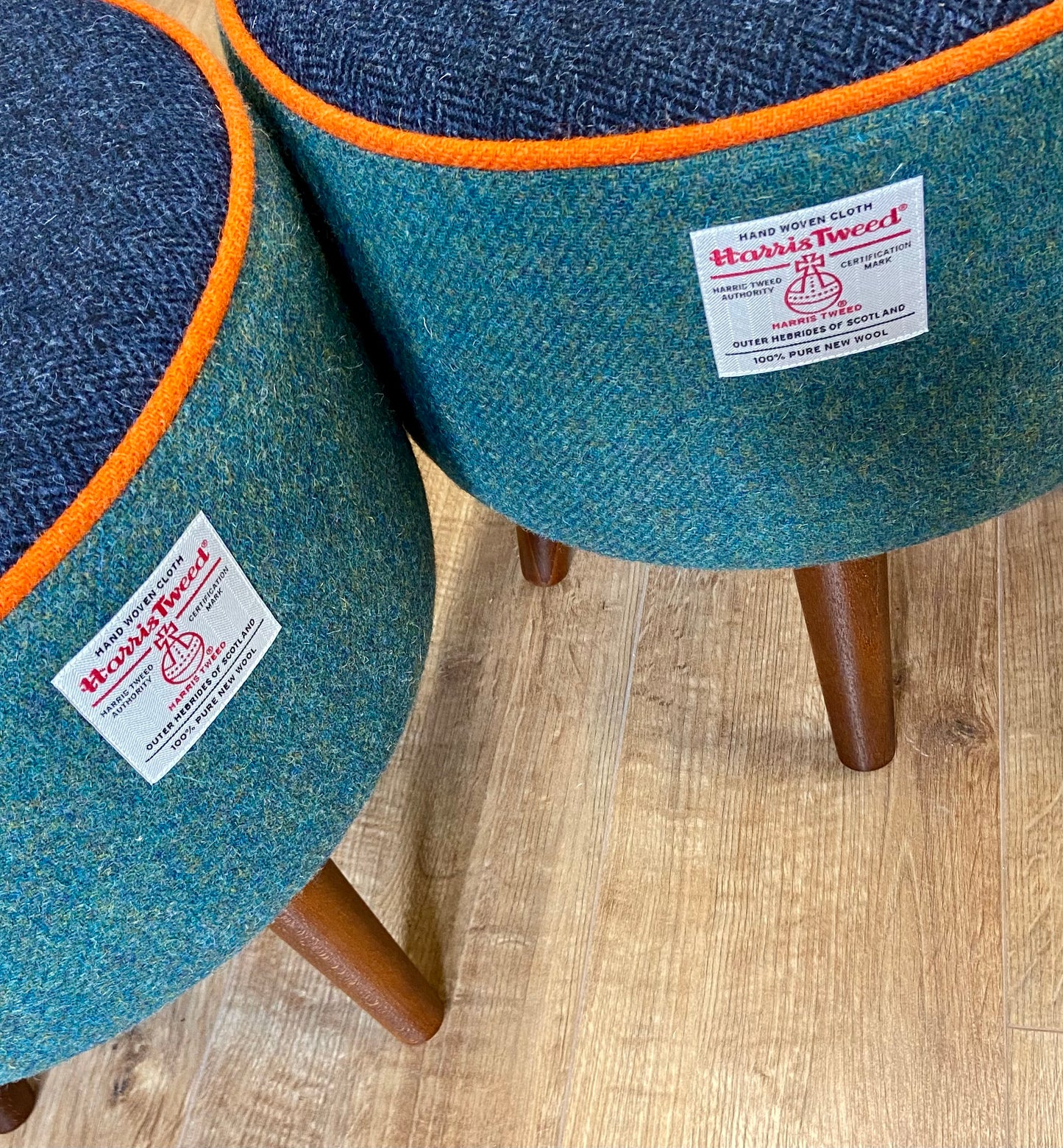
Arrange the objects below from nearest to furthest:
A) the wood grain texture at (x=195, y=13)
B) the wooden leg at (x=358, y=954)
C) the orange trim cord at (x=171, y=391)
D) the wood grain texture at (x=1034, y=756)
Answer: the orange trim cord at (x=171, y=391), the wooden leg at (x=358, y=954), the wood grain texture at (x=1034, y=756), the wood grain texture at (x=195, y=13)

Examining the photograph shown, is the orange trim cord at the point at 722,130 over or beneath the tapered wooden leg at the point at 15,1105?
over

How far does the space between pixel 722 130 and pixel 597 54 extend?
69 millimetres

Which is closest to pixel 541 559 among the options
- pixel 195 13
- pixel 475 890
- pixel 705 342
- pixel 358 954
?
pixel 475 890

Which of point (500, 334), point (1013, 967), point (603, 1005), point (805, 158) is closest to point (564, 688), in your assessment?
point (603, 1005)

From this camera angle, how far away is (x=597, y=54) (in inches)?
20.5

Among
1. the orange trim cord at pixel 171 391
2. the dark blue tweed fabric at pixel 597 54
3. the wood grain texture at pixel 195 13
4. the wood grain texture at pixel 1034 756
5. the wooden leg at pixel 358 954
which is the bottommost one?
the wood grain texture at pixel 1034 756

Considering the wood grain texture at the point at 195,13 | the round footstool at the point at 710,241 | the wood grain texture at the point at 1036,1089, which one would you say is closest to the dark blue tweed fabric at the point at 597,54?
the round footstool at the point at 710,241

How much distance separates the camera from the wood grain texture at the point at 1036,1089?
2.61 ft

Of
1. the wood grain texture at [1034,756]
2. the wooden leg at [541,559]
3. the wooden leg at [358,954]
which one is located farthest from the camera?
the wooden leg at [541,559]

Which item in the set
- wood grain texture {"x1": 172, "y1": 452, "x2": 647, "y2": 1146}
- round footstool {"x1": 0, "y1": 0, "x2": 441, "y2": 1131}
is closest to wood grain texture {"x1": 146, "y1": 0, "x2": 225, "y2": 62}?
wood grain texture {"x1": 172, "y1": 452, "x2": 647, "y2": 1146}

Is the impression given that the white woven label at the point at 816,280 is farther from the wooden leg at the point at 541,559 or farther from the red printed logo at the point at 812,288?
the wooden leg at the point at 541,559

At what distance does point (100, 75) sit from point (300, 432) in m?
0.23

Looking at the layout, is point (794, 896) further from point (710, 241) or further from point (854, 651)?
point (710, 241)

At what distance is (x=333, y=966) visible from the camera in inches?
31.4
